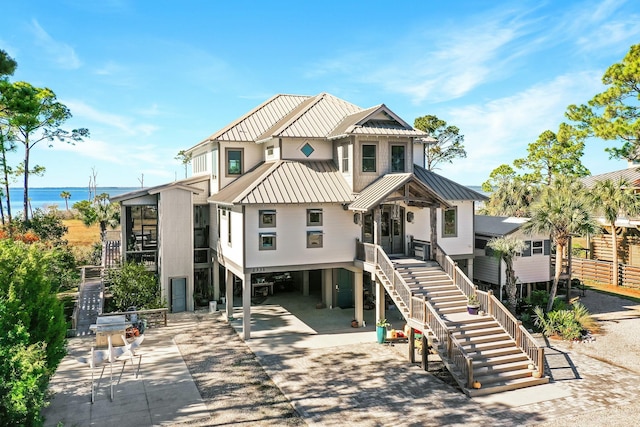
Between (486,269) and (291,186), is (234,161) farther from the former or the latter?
(486,269)

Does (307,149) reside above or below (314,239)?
above

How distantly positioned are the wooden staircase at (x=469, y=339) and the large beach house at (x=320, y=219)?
9cm

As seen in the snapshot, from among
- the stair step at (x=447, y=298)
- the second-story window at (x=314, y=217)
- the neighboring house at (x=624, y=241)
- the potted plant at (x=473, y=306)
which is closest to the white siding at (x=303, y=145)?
the second-story window at (x=314, y=217)

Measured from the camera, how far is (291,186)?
2114cm

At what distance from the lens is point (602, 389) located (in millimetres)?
14750

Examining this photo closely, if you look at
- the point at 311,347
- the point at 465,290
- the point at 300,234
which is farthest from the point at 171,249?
the point at 465,290

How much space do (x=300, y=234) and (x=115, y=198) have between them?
444 inches

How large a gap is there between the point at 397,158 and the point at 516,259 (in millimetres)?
8552

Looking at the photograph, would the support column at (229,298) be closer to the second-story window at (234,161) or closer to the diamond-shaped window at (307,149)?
the second-story window at (234,161)

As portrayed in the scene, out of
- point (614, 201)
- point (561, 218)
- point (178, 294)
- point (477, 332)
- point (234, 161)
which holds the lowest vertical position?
point (477, 332)

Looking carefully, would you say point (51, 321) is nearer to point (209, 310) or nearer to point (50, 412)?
point (50, 412)

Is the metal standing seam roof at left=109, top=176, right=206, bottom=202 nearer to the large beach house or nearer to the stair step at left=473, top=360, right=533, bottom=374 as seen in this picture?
the large beach house

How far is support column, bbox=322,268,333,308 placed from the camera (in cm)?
2522

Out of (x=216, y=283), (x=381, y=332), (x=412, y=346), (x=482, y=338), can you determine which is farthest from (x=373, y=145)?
(x=216, y=283)
